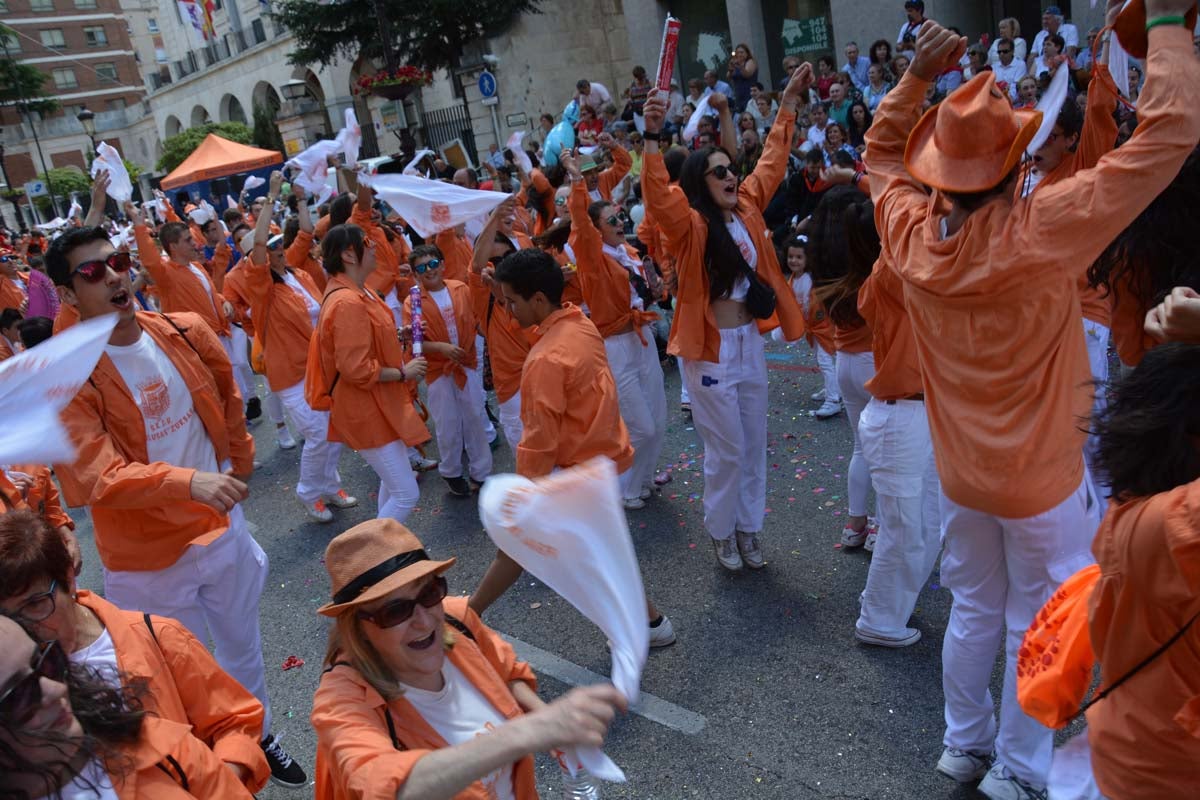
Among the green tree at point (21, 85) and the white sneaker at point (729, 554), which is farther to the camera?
the green tree at point (21, 85)

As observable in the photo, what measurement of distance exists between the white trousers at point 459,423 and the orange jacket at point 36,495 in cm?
297

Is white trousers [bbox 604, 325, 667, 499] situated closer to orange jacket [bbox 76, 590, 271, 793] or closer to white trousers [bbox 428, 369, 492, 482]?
white trousers [bbox 428, 369, 492, 482]

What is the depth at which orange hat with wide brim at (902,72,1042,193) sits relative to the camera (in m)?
2.34

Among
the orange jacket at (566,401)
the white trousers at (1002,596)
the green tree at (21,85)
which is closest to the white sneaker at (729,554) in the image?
the orange jacket at (566,401)

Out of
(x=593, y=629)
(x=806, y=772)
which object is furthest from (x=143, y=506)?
(x=806, y=772)

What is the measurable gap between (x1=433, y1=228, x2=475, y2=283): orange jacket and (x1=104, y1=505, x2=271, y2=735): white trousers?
430 cm

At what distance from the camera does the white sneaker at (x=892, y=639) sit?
4.09 metres

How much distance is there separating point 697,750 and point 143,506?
7.91 feet

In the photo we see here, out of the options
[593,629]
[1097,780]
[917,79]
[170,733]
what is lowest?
[593,629]

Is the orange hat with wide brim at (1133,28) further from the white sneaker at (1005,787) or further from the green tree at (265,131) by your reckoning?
the green tree at (265,131)

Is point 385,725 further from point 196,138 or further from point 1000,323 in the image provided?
point 196,138

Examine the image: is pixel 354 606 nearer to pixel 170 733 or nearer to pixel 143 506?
pixel 170 733

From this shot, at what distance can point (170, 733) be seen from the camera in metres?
2.09

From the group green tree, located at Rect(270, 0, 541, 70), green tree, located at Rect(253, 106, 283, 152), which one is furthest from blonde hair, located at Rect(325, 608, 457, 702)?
green tree, located at Rect(253, 106, 283, 152)
